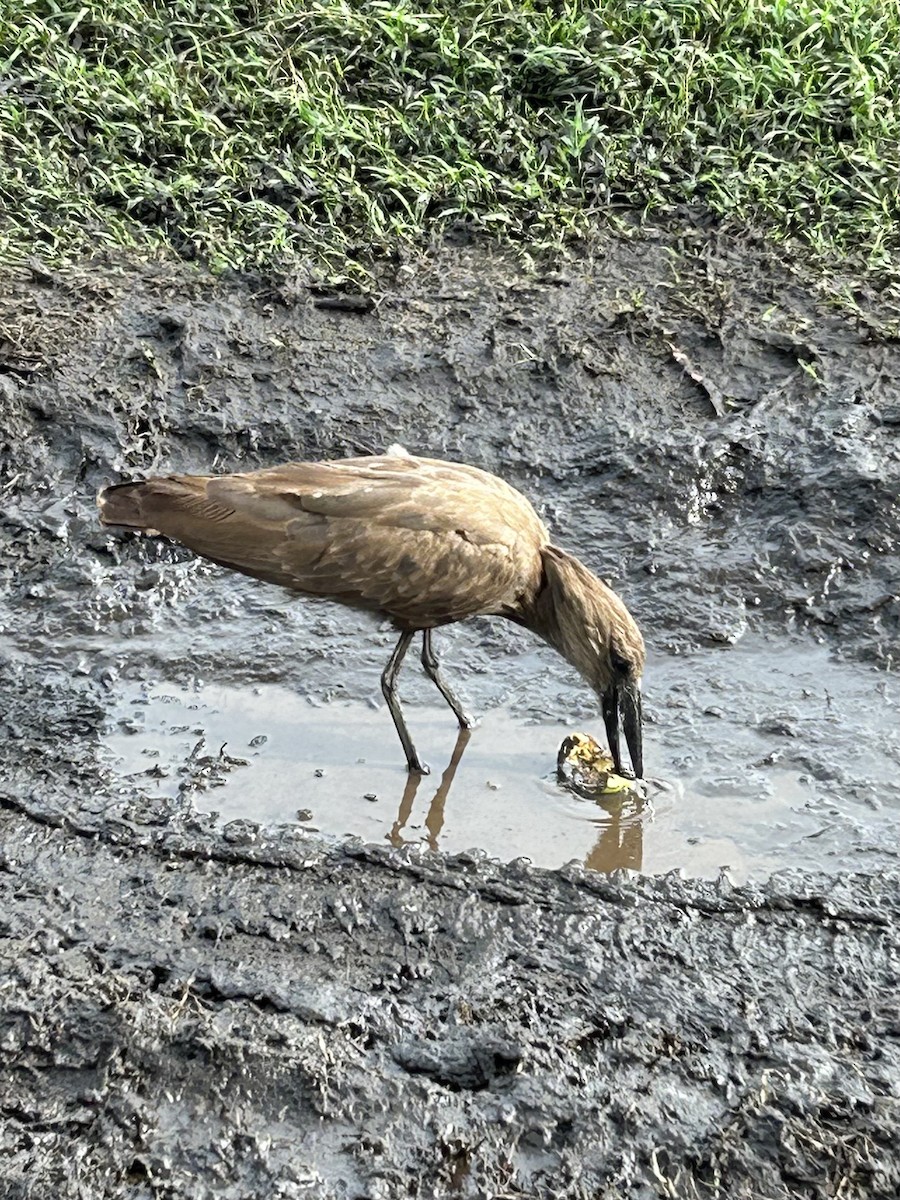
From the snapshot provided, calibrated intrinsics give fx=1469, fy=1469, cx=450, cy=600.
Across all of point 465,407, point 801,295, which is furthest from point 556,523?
point 801,295

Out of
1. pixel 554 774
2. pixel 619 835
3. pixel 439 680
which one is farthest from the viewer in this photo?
pixel 439 680

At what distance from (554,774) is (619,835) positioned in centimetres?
42

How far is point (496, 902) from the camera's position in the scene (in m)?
4.77

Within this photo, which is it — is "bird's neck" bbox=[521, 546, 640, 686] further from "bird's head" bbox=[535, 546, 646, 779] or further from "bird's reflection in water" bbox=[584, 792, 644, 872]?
"bird's reflection in water" bbox=[584, 792, 644, 872]

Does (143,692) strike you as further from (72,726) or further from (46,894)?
(46,894)

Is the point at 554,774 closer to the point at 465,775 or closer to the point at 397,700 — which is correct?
the point at 465,775

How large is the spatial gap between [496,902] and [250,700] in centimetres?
177

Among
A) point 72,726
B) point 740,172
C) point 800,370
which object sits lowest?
point 72,726

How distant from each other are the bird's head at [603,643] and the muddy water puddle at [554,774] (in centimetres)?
22

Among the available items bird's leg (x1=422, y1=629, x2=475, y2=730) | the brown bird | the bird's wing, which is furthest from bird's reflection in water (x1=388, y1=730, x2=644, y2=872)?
the bird's wing

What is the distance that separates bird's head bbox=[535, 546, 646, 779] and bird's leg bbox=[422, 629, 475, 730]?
0.49 m

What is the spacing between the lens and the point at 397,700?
5941 mm

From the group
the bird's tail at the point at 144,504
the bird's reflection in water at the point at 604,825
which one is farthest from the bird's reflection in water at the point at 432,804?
the bird's tail at the point at 144,504

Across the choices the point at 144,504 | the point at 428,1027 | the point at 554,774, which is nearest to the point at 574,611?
the point at 554,774
